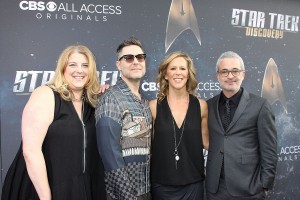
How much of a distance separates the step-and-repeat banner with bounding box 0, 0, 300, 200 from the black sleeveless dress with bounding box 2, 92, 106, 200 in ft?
3.77

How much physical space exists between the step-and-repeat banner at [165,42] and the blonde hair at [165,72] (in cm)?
93

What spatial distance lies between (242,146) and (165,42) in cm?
168

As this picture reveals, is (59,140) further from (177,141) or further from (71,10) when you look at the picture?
(71,10)

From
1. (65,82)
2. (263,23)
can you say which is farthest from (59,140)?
(263,23)

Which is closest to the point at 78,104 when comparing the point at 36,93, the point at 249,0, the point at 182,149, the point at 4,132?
the point at 36,93

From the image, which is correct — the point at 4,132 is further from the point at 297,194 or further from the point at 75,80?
the point at 297,194

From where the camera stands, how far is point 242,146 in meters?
2.36

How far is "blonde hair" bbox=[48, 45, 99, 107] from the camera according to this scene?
203 cm

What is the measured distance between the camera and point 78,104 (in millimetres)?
2166

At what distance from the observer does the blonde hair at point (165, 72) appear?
8.36 ft

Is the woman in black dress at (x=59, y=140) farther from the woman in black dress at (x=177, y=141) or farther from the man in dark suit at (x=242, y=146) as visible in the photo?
the man in dark suit at (x=242, y=146)

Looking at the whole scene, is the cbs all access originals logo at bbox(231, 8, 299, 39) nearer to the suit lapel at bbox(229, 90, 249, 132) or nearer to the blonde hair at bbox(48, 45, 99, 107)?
the suit lapel at bbox(229, 90, 249, 132)

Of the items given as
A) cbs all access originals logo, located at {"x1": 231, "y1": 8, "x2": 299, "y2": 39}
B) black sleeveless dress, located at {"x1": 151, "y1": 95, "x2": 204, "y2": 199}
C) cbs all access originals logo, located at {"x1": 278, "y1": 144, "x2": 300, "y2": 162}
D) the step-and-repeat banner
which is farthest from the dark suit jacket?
cbs all access originals logo, located at {"x1": 278, "y1": 144, "x2": 300, "y2": 162}

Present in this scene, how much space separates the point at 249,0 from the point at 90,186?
3.07 m
